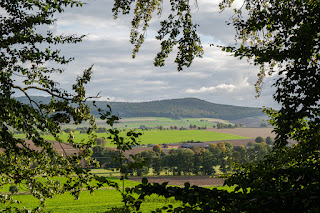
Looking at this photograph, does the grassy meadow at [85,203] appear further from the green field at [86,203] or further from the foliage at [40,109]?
the foliage at [40,109]

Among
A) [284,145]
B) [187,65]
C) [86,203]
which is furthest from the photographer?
[86,203]

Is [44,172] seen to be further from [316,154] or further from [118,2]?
[316,154]

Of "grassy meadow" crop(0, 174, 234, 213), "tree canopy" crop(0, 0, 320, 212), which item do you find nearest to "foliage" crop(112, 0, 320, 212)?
"tree canopy" crop(0, 0, 320, 212)

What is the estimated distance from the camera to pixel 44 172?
33.4ft

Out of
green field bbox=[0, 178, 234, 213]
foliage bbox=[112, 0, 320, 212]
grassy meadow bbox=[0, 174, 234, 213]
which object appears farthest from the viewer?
green field bbox=[0, 178, 234, 213]

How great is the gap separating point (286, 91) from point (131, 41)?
19.2ft

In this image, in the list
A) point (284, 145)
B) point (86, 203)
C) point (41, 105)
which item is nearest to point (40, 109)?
point (41, 105)

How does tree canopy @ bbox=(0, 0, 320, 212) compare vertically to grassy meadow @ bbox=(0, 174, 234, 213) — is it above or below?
above

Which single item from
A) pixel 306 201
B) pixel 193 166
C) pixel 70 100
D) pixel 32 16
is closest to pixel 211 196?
pixel 306 201

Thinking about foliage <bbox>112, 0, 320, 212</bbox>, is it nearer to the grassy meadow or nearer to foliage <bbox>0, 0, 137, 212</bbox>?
foliage <bbox>0, 0, 137, 212</bbox>

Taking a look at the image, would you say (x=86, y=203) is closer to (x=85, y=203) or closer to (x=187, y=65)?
(x=85, y=203)

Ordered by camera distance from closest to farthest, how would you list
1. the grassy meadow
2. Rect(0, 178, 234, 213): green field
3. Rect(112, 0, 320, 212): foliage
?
Rect(112, 0, 320, 212): foliage < the grassy meadow < Rect(0, 178, 234, 213): green field

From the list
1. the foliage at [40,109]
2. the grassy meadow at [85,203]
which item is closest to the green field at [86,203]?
the grassy meadow at [85,203]

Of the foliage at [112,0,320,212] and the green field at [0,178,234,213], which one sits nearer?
the foliage at [112,0,320,212]
